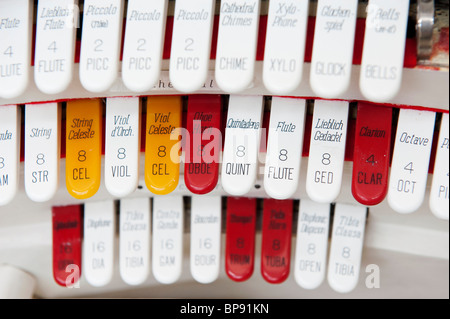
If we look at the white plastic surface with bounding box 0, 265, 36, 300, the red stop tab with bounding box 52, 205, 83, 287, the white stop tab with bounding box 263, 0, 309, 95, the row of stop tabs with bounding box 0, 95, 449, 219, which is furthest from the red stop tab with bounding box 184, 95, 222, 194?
the white plastic surface with bounding box 0, 265, 36, 300

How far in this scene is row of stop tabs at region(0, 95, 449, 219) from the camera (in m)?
0.51

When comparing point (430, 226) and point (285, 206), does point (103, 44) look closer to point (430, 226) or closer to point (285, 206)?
point (285, 206)

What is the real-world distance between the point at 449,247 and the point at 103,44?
1.52 ft

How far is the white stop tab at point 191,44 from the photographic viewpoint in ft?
1.57

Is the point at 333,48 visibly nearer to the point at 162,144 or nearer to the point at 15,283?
the point at 162,144

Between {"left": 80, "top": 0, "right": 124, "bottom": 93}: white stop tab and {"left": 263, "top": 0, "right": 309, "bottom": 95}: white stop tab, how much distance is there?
0.13 meters

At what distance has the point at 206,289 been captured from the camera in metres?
0.76

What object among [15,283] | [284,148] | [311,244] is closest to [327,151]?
[284,148]

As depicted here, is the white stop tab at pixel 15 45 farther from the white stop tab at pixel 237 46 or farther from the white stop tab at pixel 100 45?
the white stop tab at pixel 237 46

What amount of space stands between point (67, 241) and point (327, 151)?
1.15 feet

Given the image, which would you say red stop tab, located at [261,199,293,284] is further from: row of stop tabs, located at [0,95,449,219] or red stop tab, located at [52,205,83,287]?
red stop tab, located at [52,205,83,287]

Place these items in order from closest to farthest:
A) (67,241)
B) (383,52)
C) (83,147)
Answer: (383,52) → (83,147) → (67,241)

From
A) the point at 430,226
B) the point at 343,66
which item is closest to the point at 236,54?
the point at 343,66

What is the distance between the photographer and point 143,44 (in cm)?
49
